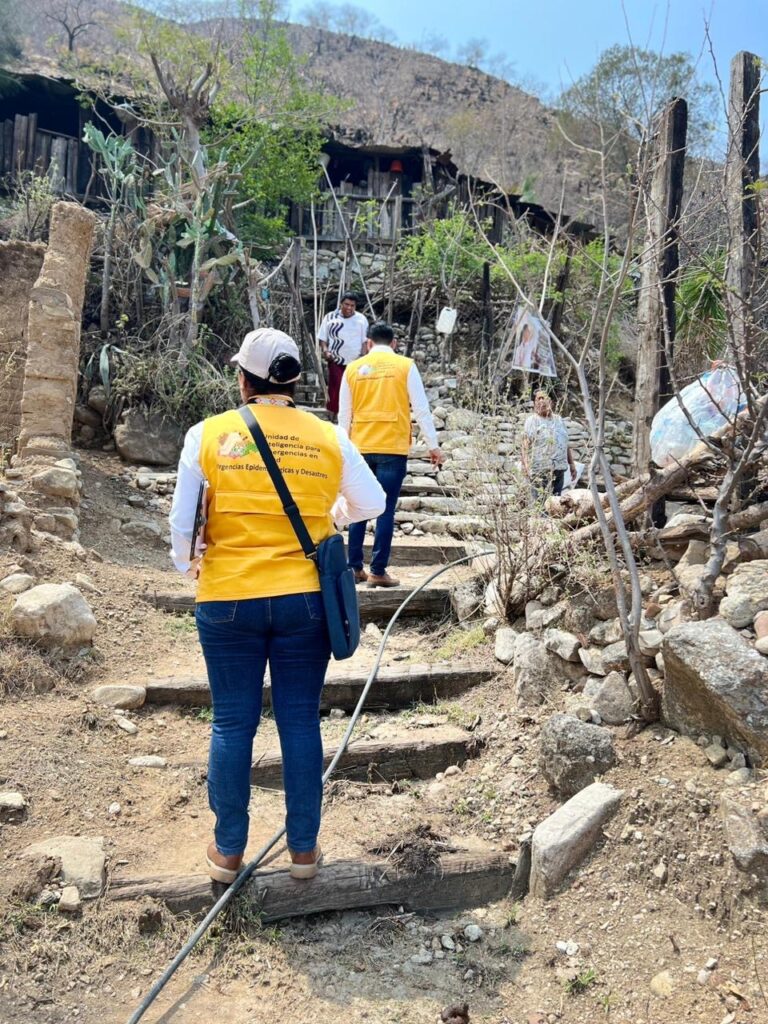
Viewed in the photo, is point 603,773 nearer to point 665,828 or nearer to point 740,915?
point 665,828

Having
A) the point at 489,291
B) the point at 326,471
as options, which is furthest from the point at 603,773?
the point at 489,291

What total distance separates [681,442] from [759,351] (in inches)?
29.9

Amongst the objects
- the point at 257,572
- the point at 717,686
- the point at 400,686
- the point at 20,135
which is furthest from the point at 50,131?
the point at 717,686

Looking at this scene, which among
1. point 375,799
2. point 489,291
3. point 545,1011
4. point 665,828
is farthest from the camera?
point 489,291

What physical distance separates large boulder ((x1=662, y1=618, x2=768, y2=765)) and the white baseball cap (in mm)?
1826

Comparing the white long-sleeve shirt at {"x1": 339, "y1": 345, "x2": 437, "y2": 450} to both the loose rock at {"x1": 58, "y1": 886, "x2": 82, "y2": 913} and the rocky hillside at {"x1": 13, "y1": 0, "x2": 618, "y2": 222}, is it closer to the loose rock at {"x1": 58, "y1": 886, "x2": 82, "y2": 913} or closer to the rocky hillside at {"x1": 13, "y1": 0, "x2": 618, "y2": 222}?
the loose rock at {"x1": 58, "y1": 886, "x2": 82, "y2": 913}

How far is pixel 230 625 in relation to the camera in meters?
2.58

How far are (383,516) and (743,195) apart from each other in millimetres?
2739

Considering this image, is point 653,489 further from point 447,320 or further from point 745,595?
point 447,320

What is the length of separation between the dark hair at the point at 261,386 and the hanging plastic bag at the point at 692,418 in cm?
246

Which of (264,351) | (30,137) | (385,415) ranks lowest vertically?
(385,415)

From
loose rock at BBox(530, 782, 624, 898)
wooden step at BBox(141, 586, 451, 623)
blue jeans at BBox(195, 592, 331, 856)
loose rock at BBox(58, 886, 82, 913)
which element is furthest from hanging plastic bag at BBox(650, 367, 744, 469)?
loose rock at BBox(58, 886, 82, 913)

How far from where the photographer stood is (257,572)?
8.43 ft

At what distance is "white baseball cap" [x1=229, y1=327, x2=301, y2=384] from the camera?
8.77 feet
